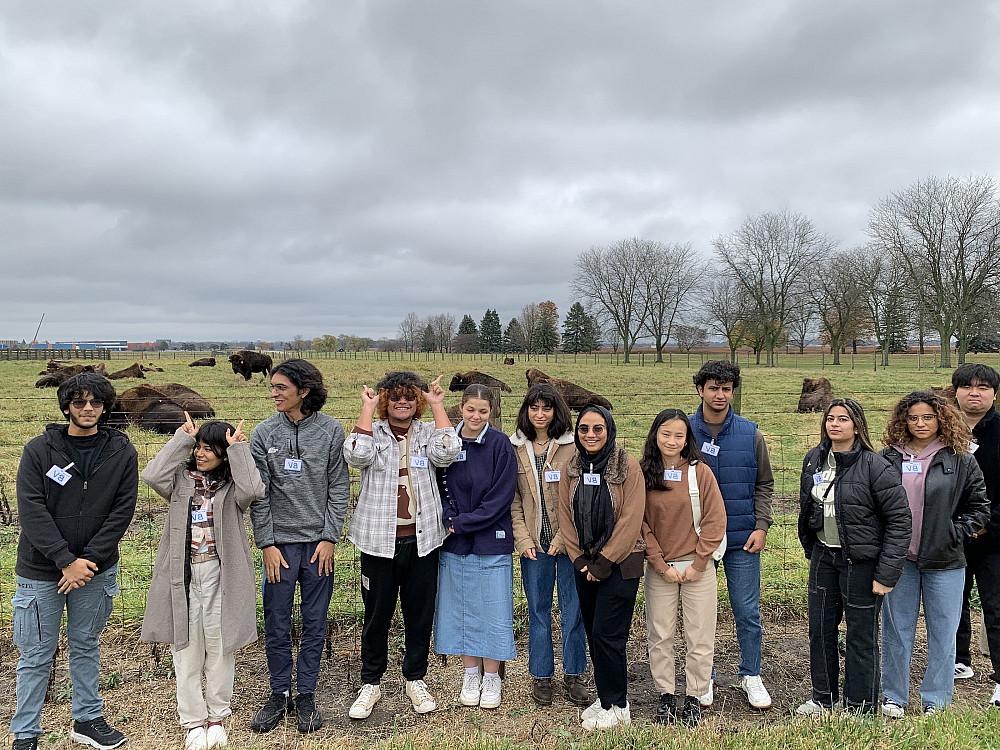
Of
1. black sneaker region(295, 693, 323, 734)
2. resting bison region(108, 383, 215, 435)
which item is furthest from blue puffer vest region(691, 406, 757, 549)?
resting bison region(108, 383, 215, 435)

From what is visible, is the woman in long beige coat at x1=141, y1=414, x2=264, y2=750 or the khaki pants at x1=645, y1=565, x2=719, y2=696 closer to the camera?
the woman in long beige coat at x1=141, y1=414, x2=264, y2=750

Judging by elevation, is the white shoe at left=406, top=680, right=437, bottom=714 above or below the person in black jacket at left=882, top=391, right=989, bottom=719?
below

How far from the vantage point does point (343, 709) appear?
3.66 metres

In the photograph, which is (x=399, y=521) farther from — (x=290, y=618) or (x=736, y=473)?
(x=736, y=473)

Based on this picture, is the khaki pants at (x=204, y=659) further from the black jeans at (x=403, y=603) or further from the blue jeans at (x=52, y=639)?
the black jeans at (x=403, y=603)

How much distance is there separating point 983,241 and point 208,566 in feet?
151

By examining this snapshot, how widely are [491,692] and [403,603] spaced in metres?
0.75

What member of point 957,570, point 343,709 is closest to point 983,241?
point 957,570

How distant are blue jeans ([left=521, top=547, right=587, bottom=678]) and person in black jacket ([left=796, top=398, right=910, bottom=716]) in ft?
4.37

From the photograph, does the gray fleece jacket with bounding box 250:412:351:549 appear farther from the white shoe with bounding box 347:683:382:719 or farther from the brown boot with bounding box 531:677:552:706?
the brown boot with bounding box 531:677:552:706

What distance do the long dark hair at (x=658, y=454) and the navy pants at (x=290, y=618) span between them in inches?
80.5

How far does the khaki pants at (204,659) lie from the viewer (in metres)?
3.35

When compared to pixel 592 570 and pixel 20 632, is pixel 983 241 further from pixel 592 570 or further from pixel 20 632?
pixel 20 632

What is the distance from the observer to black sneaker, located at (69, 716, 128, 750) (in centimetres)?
327
